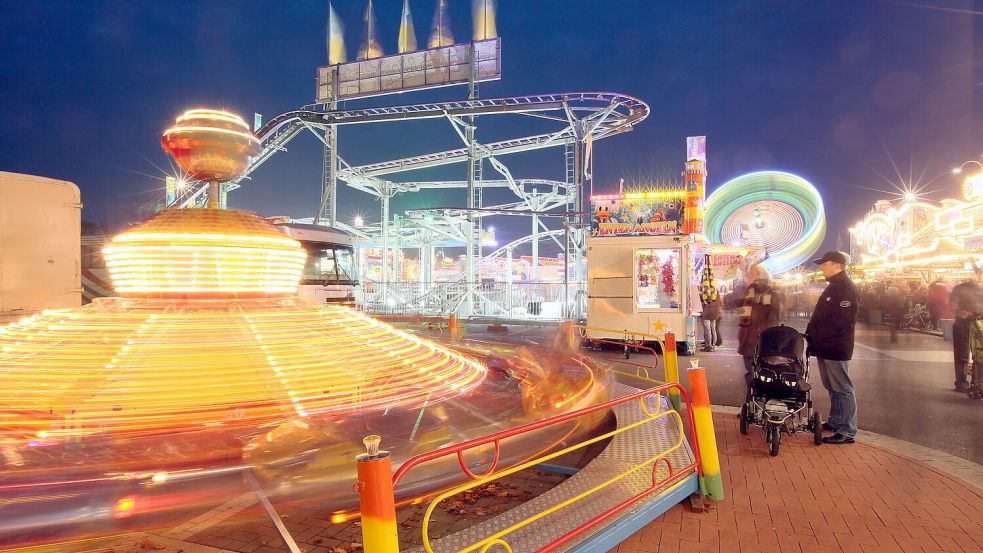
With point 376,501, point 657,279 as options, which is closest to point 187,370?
point 376,501

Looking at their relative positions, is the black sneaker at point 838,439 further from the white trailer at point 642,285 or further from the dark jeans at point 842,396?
the white trailer at point 642,285

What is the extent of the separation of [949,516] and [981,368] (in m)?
6.36

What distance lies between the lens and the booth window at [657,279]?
1385 cm

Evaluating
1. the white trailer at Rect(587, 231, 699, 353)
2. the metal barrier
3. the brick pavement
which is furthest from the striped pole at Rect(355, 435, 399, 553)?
the white trailer at Rect(587, 231, 699, 353)

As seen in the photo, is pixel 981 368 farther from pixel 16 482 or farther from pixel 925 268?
pixel 925 268

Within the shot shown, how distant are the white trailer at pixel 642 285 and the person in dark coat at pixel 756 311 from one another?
6.18m

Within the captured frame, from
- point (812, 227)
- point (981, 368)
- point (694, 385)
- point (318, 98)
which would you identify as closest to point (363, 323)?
point (694, 385)

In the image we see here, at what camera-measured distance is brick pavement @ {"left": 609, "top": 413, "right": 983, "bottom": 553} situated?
364 cm

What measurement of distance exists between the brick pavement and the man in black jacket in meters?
0.47

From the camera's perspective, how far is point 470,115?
2388cm

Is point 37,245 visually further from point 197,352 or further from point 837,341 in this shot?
point 837,341

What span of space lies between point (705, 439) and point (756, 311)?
3.53 metres

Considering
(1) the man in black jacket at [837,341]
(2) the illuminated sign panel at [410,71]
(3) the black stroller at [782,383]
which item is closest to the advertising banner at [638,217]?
(1) the man in black jacket at [837,341]

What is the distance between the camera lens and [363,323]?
524 centimetres
